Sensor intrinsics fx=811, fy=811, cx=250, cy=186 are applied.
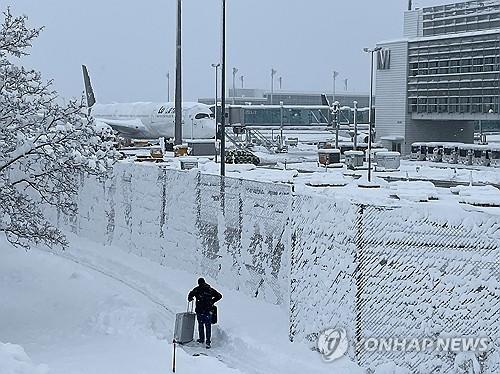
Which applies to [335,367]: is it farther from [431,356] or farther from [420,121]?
[420,121]

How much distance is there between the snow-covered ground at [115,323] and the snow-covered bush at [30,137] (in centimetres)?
196

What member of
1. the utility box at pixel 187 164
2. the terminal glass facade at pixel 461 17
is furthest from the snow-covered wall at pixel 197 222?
the terminal glass facade at pixel 461 17

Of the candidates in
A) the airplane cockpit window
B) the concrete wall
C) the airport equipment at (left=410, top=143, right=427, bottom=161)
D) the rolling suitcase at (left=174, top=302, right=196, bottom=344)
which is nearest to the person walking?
the rolling suitcase at (left=174, top=302, right=196, bottom=344)

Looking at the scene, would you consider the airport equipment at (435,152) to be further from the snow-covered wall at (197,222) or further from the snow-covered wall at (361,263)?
the snow-covered wall at (361,263)

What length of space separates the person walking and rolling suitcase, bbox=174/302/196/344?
0.48 feet

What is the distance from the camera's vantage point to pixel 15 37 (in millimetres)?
16547

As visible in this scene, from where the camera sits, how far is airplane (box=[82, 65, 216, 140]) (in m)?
69.1

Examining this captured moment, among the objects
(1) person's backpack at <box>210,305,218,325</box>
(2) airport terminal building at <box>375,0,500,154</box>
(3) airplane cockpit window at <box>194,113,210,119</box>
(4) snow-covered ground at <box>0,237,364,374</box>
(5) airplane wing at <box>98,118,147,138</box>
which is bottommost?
(4) snow-covered ground at <box>0,237,364,374</box>

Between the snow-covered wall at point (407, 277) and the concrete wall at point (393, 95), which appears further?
the concrete wall at point (393, 95)

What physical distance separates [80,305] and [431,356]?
30.0ft

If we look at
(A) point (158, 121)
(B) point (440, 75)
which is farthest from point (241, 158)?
(A) point (158, 121)

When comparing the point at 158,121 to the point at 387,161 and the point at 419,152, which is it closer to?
the point at 419,152

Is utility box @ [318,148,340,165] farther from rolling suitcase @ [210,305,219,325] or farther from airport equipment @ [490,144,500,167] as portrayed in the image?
rolling suitcase @ [210,305,219,325]

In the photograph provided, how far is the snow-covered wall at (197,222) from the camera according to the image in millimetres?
16891
